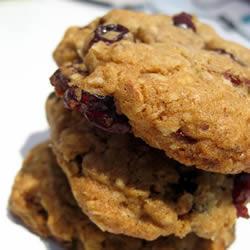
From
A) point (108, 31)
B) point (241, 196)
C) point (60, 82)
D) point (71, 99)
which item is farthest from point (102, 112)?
point (241, 196)

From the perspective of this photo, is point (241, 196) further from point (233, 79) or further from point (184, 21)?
point (184, 21)

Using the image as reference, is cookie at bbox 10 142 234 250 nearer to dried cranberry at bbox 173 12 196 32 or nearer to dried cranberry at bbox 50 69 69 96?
dried cranberry at bbox 50 69 69 96

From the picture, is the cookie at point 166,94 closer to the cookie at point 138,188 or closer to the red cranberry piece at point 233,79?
the red cranberry piece at point 233,79

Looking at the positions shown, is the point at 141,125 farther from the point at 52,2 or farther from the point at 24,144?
the point at 52,2

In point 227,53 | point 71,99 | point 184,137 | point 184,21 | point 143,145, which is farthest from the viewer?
point 184,21

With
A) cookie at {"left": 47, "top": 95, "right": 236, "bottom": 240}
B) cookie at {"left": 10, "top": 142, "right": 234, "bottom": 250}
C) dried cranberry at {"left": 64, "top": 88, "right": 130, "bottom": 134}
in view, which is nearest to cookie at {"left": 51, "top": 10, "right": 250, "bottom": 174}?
dried cranberry at {"left": 64, "top": 88, "right": 130, "bottom": 134}

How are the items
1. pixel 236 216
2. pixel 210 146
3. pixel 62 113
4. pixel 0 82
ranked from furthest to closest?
pixel 0 82 < pixel 62 113 < pixel 236 216 < pixel 210 146

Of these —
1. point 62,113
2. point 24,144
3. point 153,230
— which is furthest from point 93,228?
point 24,144
